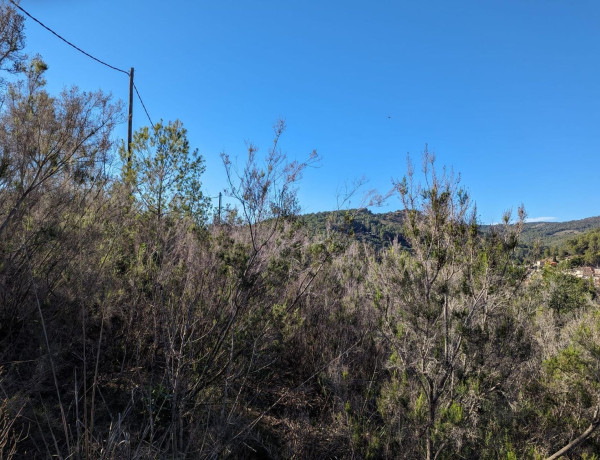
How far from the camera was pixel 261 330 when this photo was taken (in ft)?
13.4

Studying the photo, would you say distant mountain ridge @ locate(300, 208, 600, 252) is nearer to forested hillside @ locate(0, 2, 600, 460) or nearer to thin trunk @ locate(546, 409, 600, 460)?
forested hillside @ locate(0, 2, 600, 460)

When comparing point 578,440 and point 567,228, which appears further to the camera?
point 567,228

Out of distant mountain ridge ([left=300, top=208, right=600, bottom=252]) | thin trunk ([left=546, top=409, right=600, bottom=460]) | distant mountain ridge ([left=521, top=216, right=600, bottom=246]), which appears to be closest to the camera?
thin trunk ([left=546, top=409, right=600, bottom=460])

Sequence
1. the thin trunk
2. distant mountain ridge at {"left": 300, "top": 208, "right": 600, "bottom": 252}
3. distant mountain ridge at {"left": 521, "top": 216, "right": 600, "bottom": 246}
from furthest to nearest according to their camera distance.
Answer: distant mountain ridge at {"left": 521, "top": 216, "right": 600, "bottom": 246}
distant mountain ridge at {"left": 300, "top": 208, "right": 600, "bottom": 252}
the thin trunk

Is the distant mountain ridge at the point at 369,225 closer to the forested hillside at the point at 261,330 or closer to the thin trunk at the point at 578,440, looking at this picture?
the forested hillside at the point at 261,330

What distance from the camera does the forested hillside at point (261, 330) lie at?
3152 millimetres

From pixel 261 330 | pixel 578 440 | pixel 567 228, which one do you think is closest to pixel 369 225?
pixel 261 330

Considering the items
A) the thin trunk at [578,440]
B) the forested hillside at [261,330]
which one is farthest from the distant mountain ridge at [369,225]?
the thin trunk at [578,440]

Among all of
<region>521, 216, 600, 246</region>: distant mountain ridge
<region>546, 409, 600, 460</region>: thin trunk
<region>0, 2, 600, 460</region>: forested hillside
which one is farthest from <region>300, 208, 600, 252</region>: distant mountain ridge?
<region>521, 216, 600, 246</region>: distant mountain ridge

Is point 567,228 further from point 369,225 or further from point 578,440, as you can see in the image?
point 578,440

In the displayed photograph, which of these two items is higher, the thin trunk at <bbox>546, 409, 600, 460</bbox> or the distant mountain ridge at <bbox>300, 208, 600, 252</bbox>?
the distant mountain ridge at <bbox>300, 208, 600, 252</bbox>

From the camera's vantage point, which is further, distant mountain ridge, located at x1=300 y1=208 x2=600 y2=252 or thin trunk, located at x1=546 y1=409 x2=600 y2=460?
distant mountain ridge, located at x1=300 y1=208 x2=600 y2=252

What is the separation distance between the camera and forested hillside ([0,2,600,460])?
10.3 feet

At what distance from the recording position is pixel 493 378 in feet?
10.6
